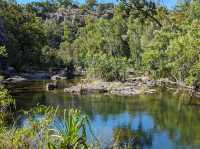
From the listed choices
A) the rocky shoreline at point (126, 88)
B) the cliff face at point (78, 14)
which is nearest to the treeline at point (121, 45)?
the rocky shoreline at point (126, 88)

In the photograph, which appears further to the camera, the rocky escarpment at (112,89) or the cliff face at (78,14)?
the cliff face at (78,14)

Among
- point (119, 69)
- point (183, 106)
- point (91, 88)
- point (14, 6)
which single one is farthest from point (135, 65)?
point (183, 106)

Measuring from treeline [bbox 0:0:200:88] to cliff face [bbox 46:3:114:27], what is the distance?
1120 inches

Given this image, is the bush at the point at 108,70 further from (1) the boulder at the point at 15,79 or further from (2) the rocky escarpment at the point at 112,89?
(1) the boulder at the point at 15,79

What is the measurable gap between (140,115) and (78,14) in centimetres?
A: 14511

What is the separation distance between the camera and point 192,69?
54.7m

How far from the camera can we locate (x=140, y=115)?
4228cm

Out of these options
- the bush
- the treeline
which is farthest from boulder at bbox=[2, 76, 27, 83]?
the bush

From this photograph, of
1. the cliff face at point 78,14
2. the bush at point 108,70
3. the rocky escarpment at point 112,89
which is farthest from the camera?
the cliff face at point 78,14

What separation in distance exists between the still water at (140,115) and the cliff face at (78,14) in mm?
112880

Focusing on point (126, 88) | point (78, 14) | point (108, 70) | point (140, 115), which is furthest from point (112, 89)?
point (78, 14)

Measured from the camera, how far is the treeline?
60906mm

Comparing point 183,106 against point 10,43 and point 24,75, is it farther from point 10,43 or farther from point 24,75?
point 10,43

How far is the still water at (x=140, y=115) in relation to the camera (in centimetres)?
3128
